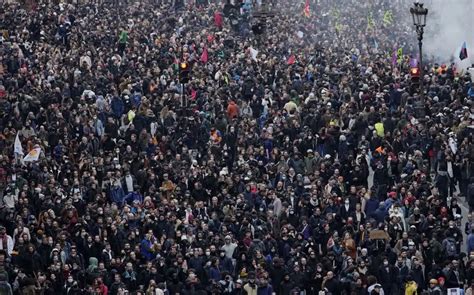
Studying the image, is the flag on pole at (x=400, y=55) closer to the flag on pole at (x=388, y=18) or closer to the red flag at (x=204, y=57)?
the red flag at (x=204, y=57)

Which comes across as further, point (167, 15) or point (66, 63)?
point (167, 15)

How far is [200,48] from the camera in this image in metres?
54.4

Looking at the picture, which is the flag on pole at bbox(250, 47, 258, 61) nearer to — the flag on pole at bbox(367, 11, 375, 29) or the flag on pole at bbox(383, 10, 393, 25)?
the flag on pole at bbox(367, 11, 375, 29)

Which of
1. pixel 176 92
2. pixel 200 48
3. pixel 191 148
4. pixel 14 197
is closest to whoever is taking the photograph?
pixel 14 197

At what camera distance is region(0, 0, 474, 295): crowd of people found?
116 feet

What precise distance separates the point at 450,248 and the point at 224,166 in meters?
7.46

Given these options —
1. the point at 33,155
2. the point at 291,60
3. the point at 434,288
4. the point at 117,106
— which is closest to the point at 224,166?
the point at 33,155

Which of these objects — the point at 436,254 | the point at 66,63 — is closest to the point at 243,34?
the point at 66,63

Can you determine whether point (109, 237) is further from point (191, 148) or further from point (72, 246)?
point (191, 148)

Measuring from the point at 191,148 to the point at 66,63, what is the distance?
340 inches

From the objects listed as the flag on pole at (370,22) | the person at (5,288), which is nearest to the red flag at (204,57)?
the flag on pole at (370,22)

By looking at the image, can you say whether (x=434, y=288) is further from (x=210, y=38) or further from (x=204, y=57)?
(x=210, y=38)

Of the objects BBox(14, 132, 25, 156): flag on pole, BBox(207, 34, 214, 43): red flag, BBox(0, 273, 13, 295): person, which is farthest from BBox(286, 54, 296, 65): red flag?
BBox(0, 273, 13, 295): person

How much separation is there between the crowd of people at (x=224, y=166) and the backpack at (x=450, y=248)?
0.03 m
